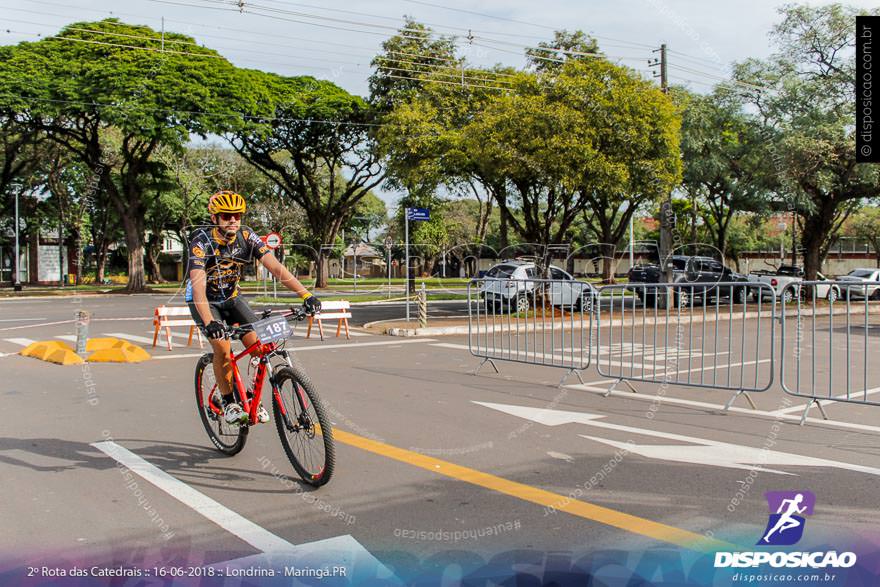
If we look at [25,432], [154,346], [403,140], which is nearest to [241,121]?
[403,140]

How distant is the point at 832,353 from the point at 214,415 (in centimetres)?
863

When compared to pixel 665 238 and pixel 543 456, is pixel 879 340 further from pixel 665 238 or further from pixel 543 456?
pixel 543 456

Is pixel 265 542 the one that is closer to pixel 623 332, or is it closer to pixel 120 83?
pixel 623 332

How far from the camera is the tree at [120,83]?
110 feet

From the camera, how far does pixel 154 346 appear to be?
14648 millimetres

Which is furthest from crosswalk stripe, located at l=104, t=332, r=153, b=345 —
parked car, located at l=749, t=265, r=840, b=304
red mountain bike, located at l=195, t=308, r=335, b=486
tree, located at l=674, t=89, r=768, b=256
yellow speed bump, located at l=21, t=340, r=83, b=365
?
tree, located at l=674, t=89, r=768, b=256

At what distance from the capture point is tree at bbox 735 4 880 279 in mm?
25391

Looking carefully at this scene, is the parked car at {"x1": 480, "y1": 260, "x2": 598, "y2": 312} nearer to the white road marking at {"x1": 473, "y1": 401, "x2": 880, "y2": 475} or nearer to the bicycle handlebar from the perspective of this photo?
the white road marking at {"x1": 473, "y1": 401, "x2": 880, "y2": 475}

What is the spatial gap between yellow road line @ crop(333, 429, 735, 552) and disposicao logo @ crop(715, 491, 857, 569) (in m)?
0.14

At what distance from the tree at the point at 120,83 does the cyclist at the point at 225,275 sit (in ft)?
101

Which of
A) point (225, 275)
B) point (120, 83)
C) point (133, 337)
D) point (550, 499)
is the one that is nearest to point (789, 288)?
point (133, 337)

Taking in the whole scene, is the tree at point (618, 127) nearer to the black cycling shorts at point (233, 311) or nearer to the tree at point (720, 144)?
the tree at point (720, 144)

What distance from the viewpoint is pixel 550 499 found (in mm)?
5016

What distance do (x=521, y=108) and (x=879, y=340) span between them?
1087 centimetres
